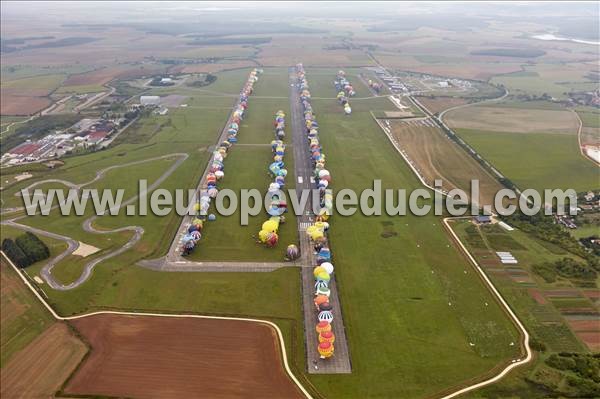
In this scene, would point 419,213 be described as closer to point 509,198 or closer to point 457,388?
point 509,198

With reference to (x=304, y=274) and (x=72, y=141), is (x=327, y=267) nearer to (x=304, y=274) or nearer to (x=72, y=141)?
(x=304, y=274)

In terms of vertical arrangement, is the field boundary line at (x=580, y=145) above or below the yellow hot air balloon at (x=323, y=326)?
above

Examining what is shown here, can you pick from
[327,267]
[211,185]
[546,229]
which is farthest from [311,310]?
[546,229]

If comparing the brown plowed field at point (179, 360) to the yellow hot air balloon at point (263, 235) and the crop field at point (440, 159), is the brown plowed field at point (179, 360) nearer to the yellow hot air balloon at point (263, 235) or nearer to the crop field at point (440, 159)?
the yellow hot air balloon at point (263, 235)

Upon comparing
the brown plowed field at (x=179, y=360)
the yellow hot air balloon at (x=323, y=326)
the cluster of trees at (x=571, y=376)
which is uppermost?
the yellow hot air balloon at (x=323, y=326)

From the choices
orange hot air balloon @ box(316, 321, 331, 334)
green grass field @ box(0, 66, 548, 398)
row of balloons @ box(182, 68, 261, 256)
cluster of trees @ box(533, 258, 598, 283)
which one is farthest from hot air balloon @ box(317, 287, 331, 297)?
cluster of trees @ box(533, 258, 598, 283)

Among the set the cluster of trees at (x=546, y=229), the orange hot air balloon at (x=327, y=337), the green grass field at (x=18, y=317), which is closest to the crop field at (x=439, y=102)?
the cluster of trees at (x=546, y=229)
